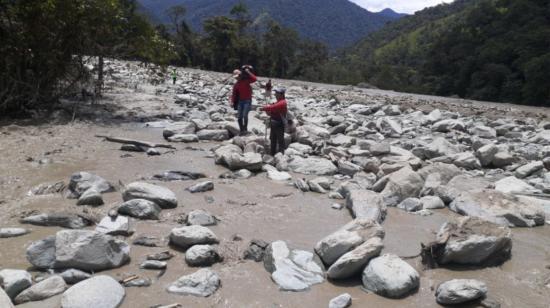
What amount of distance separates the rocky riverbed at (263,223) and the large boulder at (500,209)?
0.02 m

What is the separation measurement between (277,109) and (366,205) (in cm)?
338

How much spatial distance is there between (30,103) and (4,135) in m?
2.64

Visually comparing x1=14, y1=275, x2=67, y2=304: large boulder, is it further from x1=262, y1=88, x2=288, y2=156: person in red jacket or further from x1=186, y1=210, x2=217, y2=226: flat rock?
x1=262, y1=88, x2=288, y2=156: person in red jacket

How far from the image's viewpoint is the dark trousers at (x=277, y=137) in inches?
351

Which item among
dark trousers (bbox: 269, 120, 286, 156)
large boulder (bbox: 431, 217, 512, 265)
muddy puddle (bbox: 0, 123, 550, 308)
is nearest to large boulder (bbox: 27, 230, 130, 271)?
muddy puddle (bbox: 0, 123, 550, 308)

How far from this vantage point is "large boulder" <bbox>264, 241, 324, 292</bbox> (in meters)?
4.12

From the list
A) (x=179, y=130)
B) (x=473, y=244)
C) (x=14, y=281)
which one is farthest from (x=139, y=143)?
(x=473, y=244)

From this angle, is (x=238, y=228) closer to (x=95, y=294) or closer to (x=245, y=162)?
(x=95, y=294)

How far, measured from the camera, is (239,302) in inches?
152

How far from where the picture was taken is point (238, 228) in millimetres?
5387

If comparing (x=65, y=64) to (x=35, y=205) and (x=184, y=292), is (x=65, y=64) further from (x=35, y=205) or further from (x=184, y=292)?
(x=184, y=292)

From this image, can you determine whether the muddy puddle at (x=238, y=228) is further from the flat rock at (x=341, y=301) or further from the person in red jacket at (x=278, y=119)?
the person in red jacket at (x=278, y=119)

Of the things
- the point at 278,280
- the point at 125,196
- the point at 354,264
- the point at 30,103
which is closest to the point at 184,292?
the point at 278,280

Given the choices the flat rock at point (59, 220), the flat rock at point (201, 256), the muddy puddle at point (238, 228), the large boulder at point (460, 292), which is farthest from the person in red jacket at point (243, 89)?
the large boulder at point (460, 292)
